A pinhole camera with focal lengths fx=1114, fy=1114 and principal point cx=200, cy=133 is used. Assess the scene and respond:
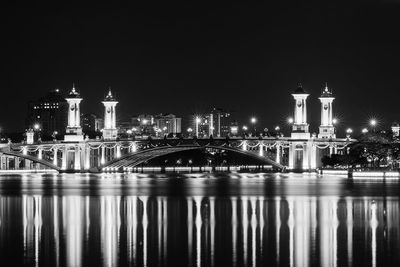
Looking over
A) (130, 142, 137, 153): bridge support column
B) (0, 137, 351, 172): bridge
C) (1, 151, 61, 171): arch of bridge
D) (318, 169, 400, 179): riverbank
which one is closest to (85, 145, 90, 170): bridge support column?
(0, 137, 351, 172): bridge

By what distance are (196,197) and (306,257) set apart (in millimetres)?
34173

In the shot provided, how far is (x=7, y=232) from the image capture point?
167 ft

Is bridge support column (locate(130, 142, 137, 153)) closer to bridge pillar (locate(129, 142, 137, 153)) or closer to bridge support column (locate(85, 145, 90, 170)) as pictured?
bridge pillar (locate(129, 142, 137, 153))

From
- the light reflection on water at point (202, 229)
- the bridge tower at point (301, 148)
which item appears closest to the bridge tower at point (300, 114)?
the bridge tower at point (301, 148)

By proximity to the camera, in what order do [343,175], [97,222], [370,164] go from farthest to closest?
[370,164], [343,175], [97,222]

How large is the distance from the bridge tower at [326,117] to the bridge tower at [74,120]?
32.6 m

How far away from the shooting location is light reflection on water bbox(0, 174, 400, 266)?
137ft

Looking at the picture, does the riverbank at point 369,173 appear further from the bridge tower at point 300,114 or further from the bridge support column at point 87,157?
the bridge support column at point 87,157

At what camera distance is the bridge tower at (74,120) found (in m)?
151

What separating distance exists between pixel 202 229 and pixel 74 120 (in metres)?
108

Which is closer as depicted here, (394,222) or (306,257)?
(306,257)

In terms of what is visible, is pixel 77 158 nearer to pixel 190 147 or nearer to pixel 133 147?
pixel 133 147

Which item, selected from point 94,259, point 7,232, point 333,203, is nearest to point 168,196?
point 333,203

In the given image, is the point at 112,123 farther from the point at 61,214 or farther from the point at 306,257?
the point at 306,257
